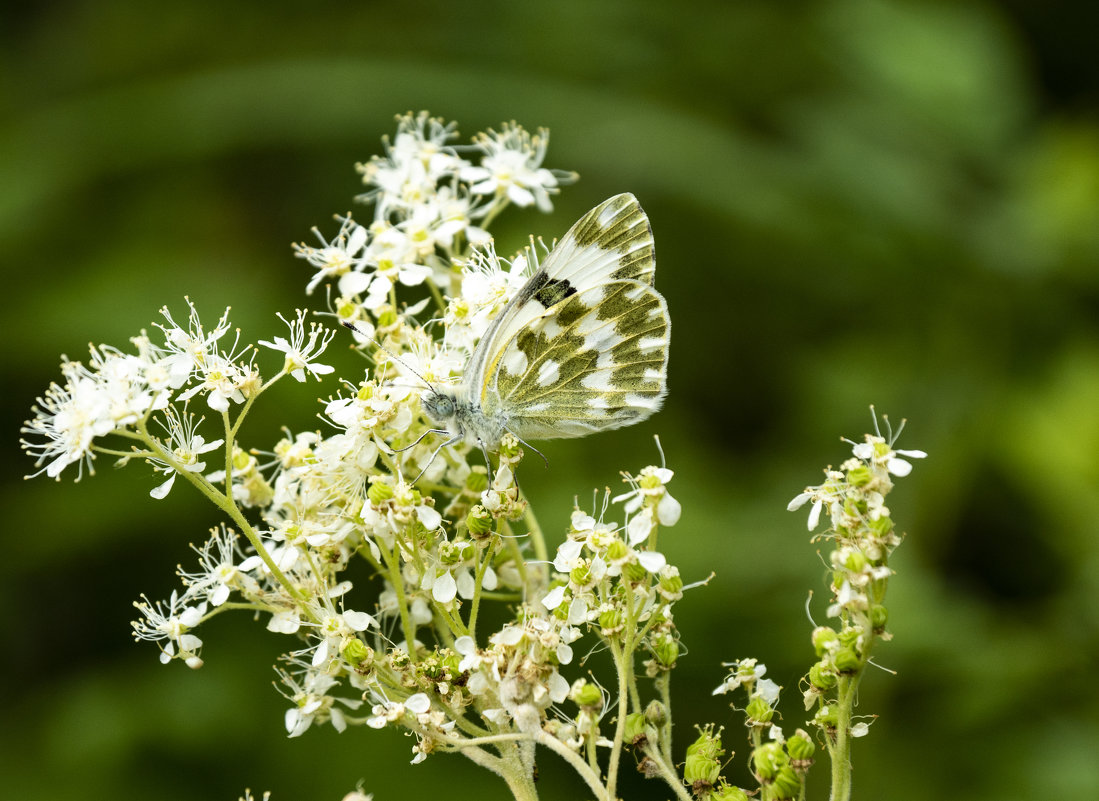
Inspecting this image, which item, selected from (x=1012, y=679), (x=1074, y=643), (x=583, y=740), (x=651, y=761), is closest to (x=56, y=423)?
(x=583, y=740)

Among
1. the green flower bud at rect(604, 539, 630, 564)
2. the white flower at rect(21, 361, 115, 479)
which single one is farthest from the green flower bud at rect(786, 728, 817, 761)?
the white flower at rect(21, 361, 115, 479)

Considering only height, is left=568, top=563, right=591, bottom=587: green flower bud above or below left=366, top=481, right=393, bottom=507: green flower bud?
below

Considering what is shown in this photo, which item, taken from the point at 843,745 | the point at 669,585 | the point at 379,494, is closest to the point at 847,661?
the point at 843,745

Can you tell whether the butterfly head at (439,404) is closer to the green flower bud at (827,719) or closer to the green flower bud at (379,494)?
the green flower bud at (379,494)

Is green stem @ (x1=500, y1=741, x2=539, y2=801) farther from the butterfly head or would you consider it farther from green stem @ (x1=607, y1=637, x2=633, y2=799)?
the butterfly head

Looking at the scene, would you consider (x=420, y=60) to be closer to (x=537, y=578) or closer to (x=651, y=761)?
(x=537, y=578)
